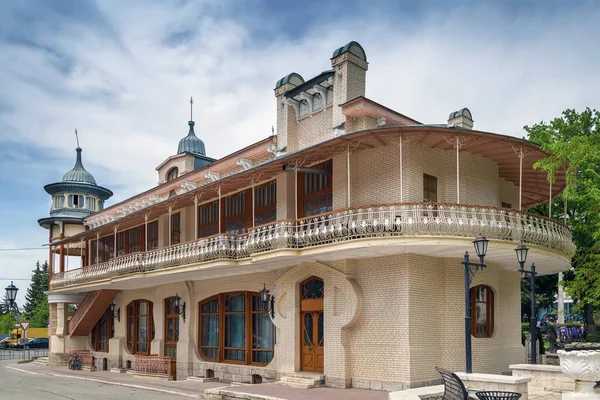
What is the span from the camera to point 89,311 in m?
32.3

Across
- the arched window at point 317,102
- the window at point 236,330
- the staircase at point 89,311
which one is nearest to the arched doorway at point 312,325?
the window at point 236,330

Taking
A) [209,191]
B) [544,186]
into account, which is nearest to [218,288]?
[209,191]

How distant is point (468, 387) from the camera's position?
13.0 metres

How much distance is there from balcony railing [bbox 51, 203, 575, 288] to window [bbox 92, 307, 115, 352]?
15.1 metres

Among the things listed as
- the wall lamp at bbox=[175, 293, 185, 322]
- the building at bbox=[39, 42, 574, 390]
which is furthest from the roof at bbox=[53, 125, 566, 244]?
the wall lamp at bbox=[175, 293, 185, 322]

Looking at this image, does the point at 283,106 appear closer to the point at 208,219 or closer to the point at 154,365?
the point at 208,219

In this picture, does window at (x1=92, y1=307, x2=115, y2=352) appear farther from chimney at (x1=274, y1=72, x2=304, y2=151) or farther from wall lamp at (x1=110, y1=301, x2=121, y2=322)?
chimney at (x1=274, y1=72, x2=304, y2=151)

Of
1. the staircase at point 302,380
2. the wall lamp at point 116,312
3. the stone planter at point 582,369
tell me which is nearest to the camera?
the stone planter at point 582,369

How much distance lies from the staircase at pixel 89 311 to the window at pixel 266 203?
12.2 metres

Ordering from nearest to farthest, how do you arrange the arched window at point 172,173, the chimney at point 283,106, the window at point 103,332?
1. the chimney at point 283,106
2. the arched window at point 172,173
3. the window at point 103,332

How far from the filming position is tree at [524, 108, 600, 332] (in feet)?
55.7

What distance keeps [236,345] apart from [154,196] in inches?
381

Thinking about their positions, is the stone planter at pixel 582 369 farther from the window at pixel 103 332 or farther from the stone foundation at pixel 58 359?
the stone foundation at pixel 58 359

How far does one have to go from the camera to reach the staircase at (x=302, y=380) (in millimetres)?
18094
